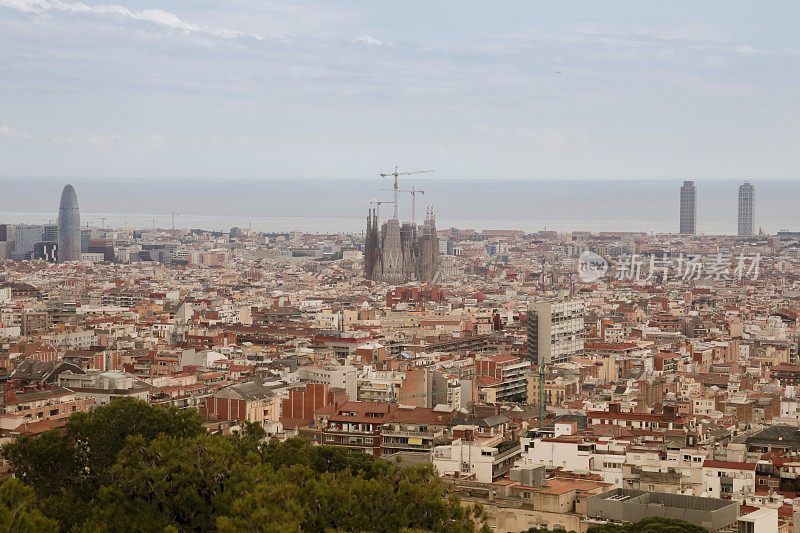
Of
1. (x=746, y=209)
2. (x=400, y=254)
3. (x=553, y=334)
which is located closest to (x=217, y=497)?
(x=553, y=334)

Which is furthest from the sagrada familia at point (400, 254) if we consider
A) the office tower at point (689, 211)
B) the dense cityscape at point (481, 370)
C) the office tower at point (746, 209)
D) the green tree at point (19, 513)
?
the green tree at point (19, 513)

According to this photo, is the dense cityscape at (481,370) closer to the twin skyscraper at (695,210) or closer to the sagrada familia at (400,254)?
the sagrada familia at (400,254)

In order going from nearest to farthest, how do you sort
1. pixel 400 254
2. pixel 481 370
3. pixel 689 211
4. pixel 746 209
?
pixel 481 370
pixel 400 254
pixel 746 209
pixel 689 211

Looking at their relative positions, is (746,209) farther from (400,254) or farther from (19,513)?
(19,513)

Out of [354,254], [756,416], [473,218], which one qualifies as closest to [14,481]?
[756,416]

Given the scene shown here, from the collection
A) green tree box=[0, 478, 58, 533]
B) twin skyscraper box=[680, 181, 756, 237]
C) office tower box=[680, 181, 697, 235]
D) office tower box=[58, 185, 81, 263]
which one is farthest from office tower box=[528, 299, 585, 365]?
office tower box=[680, 181, 697, 235]

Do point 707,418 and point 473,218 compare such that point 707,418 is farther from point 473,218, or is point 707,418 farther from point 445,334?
point 473,218
